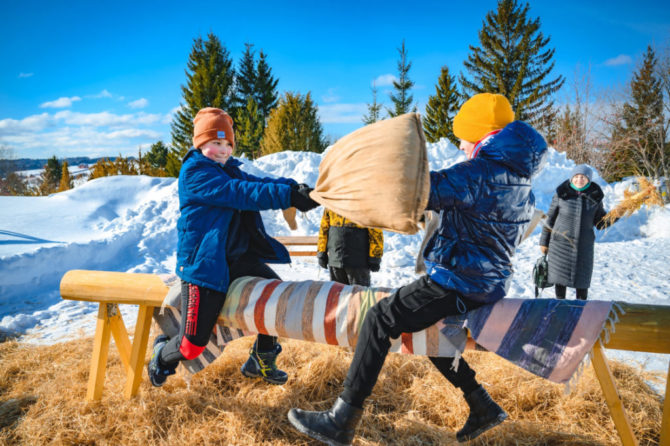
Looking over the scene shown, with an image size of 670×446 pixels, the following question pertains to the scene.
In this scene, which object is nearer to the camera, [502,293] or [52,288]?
[502,293]

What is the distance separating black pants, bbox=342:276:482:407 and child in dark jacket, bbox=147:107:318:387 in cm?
68

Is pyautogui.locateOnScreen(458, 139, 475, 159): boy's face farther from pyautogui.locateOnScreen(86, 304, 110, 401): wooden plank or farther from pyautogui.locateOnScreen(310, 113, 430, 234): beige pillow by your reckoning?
pyautogui.locateOnScreen(86, 304, 110, 401): wooden plank

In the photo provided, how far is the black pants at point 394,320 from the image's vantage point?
1.67m

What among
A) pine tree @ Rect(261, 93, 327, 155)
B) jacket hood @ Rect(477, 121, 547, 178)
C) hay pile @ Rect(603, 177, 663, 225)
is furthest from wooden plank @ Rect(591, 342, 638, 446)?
pine tree @ Rect(261, 93, 327, 155)

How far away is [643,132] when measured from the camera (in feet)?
56.4

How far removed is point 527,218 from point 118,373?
10.9ft

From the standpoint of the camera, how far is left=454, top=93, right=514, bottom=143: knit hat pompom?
1748 millimetres

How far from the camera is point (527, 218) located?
1.74 meters

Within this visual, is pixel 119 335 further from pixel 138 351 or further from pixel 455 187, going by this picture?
pixel 455 187

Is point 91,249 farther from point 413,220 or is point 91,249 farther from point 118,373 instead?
point 413,220

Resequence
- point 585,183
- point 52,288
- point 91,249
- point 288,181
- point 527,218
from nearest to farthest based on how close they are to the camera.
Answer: point 527,218
point 288,181
point 585,183
point 52,288
point 91,249

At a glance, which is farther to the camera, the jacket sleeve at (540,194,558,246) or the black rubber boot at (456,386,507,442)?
the jacket sleeve at (540,194,558,246)

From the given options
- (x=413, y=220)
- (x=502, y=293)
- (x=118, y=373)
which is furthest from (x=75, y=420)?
(x=502, y=293)

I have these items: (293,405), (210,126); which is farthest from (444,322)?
(210,126)
